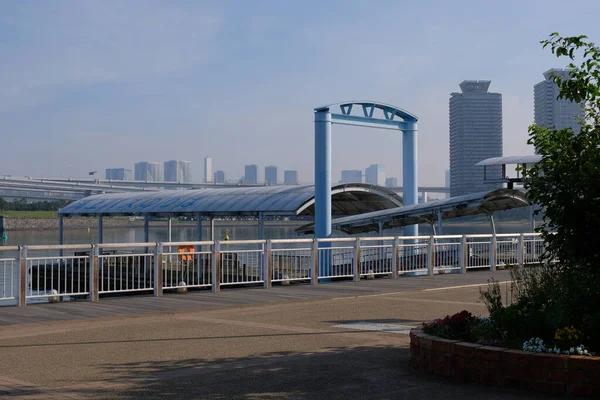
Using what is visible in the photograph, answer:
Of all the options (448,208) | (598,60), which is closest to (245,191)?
(448,208)

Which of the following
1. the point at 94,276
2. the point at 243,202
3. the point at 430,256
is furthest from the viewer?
the point at 243,202

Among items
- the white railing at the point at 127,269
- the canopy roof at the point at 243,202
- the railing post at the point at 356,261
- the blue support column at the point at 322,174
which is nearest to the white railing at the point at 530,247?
the blue support column at the point at 322,174

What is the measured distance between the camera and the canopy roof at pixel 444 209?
2922 centimetres

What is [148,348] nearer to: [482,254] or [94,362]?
[94,362]

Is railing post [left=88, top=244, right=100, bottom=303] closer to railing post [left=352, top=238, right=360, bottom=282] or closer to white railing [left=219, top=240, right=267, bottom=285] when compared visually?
white railing [left=219, top=240, right=267, bottom=285]

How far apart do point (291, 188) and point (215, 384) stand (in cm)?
2880

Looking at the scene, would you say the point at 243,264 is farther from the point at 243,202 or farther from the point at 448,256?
the point at 243,202

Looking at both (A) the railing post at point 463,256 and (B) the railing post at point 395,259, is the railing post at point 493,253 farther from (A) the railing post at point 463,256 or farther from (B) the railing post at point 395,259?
(B) the railing post at point 395,259

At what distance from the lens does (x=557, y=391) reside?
24.6ft

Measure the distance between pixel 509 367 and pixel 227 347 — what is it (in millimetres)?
3941

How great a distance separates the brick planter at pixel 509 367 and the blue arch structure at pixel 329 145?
816 inches

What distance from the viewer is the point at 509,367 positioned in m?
7.80

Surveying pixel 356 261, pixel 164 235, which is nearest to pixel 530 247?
pixel 356 261

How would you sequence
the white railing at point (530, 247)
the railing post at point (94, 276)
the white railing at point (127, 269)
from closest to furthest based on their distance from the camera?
the railing post at point (94, 276), the white railing at point (127, 269), the white railing at point (530, 247)
